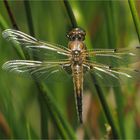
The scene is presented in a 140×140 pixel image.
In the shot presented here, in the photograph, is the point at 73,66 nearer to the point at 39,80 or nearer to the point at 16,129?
the point at 39,80

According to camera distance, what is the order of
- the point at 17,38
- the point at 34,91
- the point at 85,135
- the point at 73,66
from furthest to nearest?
the point at 34,91 < the point at 85,135 < the point at 73,66 < the point at 17,38

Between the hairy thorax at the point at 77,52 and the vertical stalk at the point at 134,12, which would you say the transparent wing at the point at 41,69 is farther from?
the vertical stalk at the point at 134,12

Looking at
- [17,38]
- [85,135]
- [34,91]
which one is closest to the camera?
[17,38]

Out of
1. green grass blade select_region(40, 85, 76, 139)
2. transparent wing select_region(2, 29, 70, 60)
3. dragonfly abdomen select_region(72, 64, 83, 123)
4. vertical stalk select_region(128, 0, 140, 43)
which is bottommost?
green grass blade select_region(40, 85, 76, 139)

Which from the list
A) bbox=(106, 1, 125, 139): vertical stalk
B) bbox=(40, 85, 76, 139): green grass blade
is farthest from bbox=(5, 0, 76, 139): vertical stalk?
bbox=(106, 1, 125, 139): vertical stalk

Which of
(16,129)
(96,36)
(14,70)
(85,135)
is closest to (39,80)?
(14,70)

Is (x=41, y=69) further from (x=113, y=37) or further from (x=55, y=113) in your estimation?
(x=113, y=37)

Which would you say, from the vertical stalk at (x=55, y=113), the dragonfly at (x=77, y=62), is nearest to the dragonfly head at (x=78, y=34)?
the dragonfly at (x=77, y=62)

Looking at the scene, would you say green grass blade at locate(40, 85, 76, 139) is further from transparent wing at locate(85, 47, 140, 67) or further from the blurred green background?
transparent wing at locate(85, 47, 140, 67)
